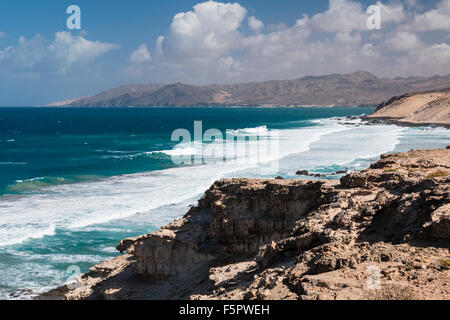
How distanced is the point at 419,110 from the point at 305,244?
343 ft

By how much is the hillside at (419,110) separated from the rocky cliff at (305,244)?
8032 cm

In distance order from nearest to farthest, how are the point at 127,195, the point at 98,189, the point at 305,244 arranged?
the point at 305,244 → the point at 127,195 → the point at 98,189

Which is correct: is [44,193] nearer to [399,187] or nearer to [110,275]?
[110,275]

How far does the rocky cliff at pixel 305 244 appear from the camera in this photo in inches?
266

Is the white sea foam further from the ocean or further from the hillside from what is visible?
the hillside

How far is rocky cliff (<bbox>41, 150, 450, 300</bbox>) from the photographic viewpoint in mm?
6754

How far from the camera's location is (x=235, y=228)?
1291 centimetres

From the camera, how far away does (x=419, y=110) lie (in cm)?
10375
